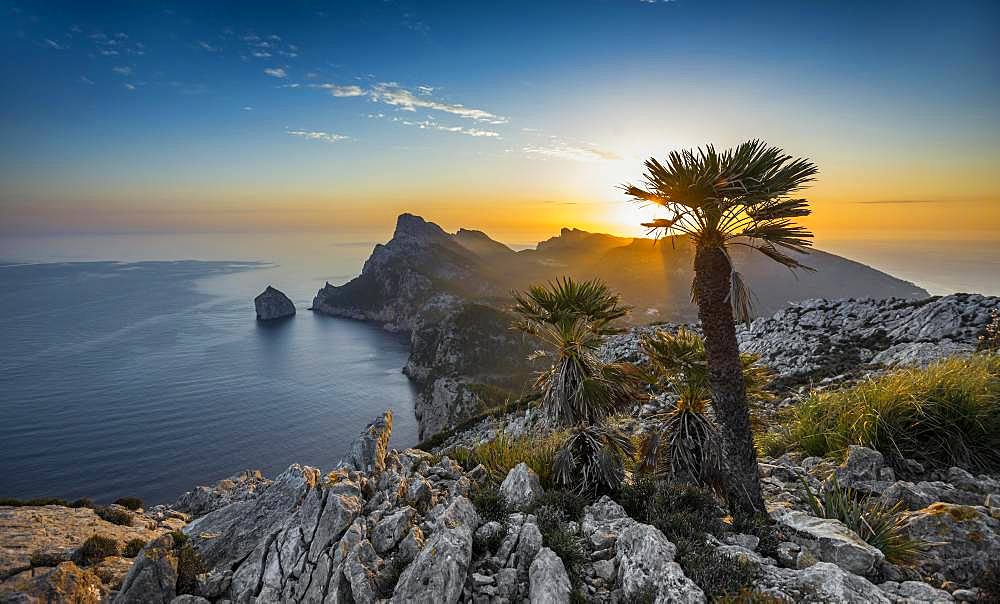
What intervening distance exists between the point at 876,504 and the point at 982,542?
108 cm

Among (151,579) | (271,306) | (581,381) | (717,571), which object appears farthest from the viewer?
(271,306)

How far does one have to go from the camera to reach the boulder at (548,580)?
197 inches

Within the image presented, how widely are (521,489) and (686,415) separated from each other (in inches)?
145

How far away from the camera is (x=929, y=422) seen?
8.71 m

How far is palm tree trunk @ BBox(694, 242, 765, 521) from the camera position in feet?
22.7

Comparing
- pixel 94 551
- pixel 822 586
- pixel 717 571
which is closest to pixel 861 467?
pixel 822 586

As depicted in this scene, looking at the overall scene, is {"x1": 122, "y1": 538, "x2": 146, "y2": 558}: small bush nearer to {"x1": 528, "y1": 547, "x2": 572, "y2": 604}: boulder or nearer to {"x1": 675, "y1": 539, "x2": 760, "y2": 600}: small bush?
{"x1": 528, "y1": 547, "x2": 572, "y2": 604}: boulder

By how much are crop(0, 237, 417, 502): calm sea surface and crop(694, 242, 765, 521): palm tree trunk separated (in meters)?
69.7

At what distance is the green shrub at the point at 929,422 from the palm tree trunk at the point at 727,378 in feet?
13.1

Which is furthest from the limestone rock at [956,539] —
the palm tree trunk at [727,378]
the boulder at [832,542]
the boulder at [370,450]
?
the boulder at [370,450]

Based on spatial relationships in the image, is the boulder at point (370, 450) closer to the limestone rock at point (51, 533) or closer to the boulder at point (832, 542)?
the limestone rock at point (51, 533)

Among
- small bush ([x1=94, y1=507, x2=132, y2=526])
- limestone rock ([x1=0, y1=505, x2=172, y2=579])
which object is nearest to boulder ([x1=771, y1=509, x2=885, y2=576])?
limestone rock ([x1=0, y1=505, x2=172, y2=579])

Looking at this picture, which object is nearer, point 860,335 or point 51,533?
point 51,533

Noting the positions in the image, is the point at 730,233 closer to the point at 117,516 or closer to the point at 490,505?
the point at 490,505
